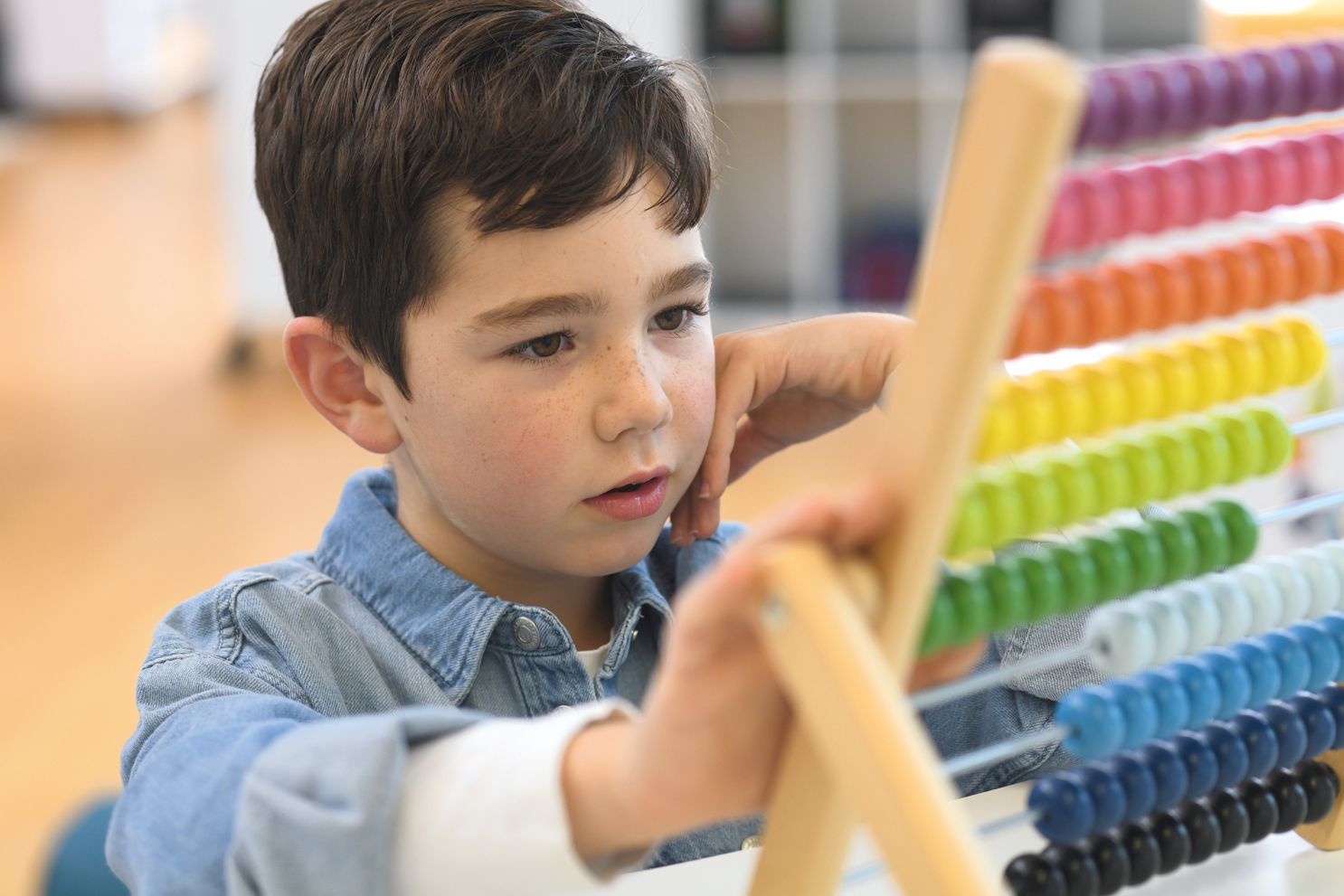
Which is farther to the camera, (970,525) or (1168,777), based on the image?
(1168,777)

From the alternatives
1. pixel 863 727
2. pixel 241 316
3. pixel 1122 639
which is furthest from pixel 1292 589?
pixel 241 316

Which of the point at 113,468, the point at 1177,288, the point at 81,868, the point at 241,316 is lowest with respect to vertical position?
the point at 113,468

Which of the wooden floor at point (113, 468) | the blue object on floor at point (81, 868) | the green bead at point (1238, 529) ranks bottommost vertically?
the wooden floor at point (113, 468)

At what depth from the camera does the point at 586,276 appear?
0.97 m

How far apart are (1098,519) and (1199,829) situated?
0.19 metres

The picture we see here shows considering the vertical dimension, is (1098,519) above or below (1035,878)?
above

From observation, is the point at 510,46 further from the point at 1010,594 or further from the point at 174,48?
the point at 174,48

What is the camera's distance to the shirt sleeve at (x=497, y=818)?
26.5 inches

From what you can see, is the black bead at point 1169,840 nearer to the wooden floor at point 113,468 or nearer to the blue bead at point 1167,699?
the blue bead at point 1167,699

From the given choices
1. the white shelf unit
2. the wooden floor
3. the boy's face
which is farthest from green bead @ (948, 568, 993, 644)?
the white shelf unit

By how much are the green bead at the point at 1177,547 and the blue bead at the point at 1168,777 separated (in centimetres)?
10

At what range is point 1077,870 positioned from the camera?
816mm

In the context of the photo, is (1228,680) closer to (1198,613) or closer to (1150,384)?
(1198,613)

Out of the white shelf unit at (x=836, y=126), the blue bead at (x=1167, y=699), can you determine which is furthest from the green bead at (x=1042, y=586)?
the white shelf unit at (x=836, y=126)
